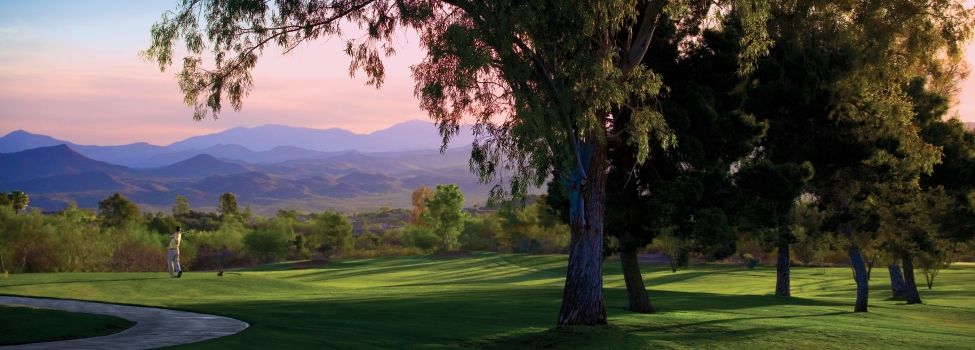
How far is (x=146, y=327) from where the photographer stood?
1575 cm

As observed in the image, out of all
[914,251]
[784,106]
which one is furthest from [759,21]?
[914,251]

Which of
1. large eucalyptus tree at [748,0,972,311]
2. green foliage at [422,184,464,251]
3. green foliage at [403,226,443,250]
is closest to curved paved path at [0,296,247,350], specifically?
large eucalyptus tree at [748,0,972,311]

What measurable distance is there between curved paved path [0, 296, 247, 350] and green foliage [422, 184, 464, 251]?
6330cm

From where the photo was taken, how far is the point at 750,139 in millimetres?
25312

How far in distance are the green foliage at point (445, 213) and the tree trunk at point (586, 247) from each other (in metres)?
63.8

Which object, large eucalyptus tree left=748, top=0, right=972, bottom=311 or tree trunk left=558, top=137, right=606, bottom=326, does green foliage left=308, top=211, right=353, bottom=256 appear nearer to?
large eucalyptus tree left=748, top=0, right=972, bottom=311

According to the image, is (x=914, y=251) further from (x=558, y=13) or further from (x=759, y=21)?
(x=558, y=13)

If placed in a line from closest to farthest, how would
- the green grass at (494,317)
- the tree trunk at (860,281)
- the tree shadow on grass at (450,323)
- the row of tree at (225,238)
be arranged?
the tree shadow on grass at (450,323), the green grass at (494,317), the tree trunk at (860,281), the row of tree at (225,238)

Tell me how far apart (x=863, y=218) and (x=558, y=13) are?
59.4ft

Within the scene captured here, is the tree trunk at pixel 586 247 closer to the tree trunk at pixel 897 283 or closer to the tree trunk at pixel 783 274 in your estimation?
the tree trunk at pixel 783 274

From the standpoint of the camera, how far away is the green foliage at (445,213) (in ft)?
274

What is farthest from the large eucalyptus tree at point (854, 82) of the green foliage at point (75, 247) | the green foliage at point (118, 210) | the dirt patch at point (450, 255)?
the green foliage at point (118, 210)

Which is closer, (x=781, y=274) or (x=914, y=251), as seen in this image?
(x=914, y=251)

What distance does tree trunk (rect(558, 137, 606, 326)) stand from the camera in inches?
763
